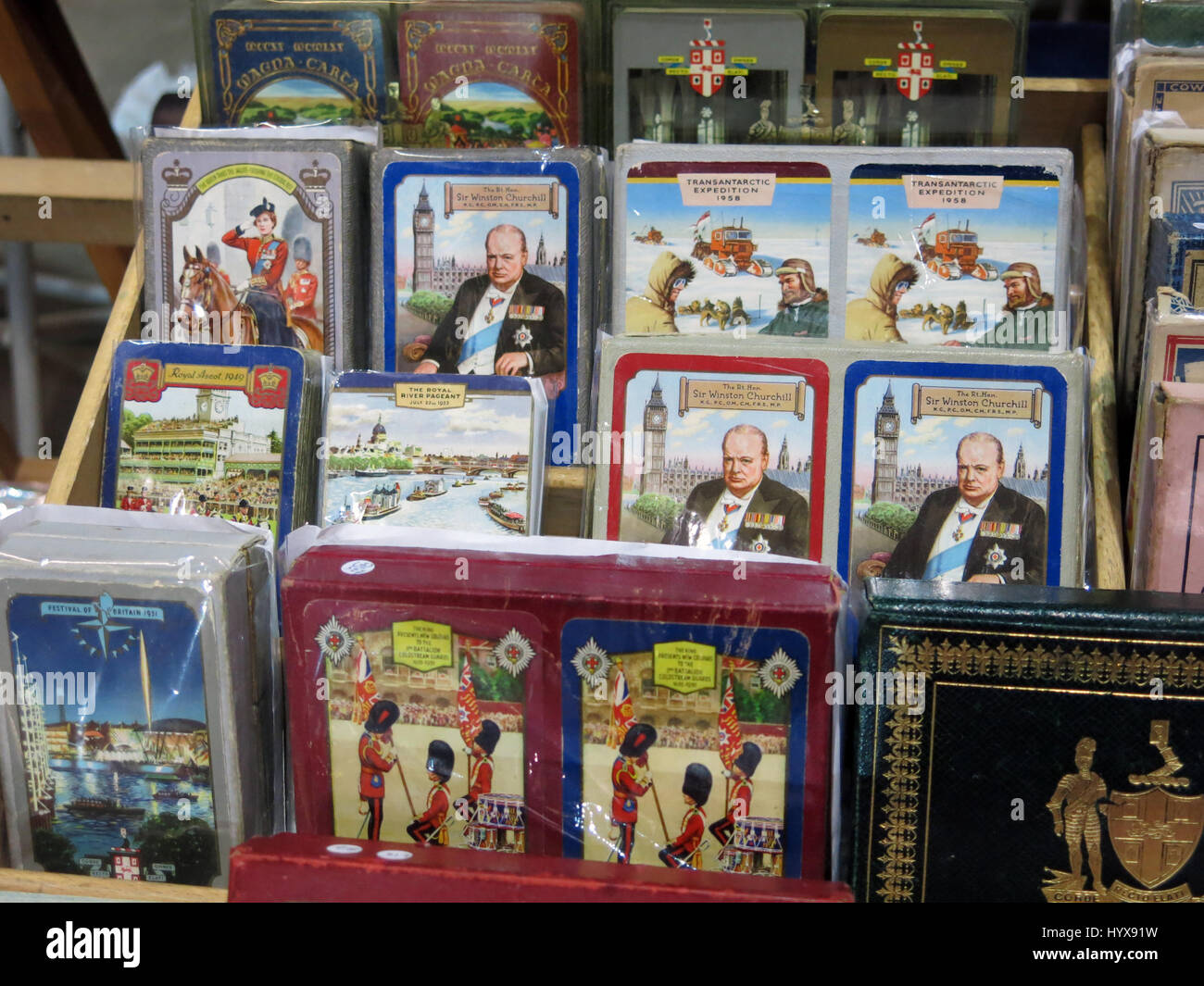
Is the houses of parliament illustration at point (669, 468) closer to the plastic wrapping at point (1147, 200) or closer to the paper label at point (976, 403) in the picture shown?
the paper label at point (976, 403)

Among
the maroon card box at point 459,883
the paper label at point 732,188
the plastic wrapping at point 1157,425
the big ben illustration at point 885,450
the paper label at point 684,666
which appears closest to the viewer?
the maroon card box at point 459,883

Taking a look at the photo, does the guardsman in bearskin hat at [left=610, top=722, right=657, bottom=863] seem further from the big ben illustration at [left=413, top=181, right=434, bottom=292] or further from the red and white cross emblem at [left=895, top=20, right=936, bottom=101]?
the red and white cross emblem at [left=895, top=20, right=936, bottom=101]

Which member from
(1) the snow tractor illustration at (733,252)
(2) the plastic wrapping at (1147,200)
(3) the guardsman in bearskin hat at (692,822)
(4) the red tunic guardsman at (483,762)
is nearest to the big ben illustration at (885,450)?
(1) the snow tractor illustration at (733,252)

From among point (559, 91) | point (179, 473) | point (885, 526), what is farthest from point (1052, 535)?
point (179, 473)

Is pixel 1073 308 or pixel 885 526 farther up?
pixel 1073 308

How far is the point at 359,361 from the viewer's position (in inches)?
72.6

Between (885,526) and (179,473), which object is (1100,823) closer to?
(885,526)

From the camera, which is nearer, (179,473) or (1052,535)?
(1052,535)

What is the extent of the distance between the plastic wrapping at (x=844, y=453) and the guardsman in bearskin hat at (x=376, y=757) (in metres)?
0.42

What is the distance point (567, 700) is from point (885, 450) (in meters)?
0.57

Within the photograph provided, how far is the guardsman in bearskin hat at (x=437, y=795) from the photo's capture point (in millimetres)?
1357

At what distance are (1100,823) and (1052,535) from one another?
1.47ft
